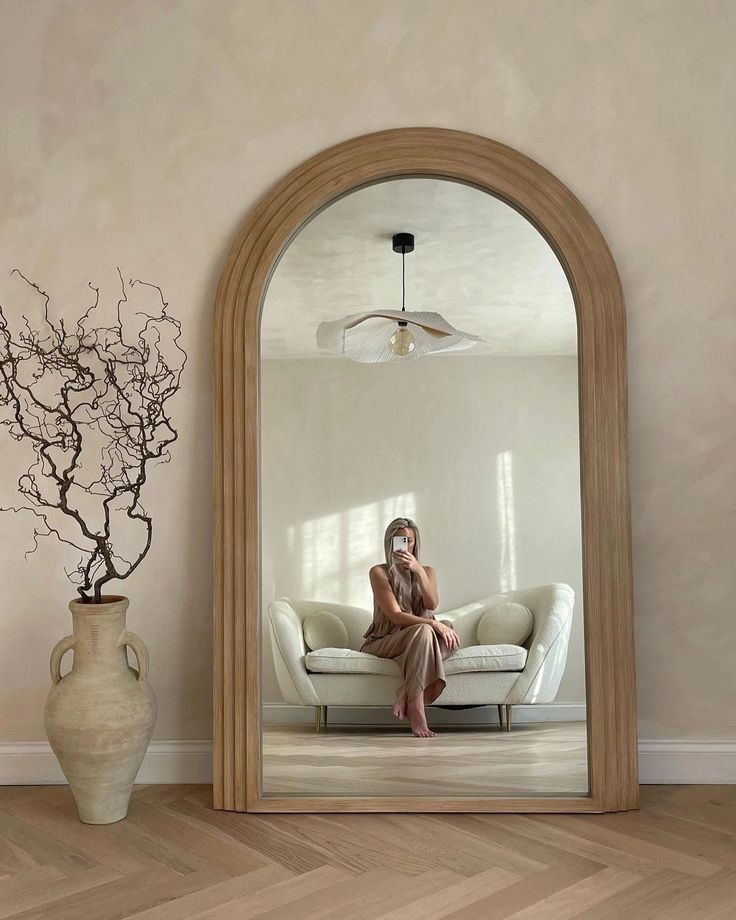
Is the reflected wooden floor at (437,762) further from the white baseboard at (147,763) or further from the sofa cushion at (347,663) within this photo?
the white baseboard at (147,763)

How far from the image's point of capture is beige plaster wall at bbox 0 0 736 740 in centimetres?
271

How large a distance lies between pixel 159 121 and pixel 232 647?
67.6 inches

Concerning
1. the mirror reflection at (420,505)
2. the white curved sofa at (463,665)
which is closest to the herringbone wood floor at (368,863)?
the mirror reflection at (420,505)

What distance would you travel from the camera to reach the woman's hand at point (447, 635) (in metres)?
2.58

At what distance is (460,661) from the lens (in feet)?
8.46

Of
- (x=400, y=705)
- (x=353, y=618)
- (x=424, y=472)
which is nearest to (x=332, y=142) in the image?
(x=424, y=472)

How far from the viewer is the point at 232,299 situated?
2682mm

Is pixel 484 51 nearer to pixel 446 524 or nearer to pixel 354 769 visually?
pixel 446 524

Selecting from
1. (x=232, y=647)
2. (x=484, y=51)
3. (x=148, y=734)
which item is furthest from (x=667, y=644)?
(x=484, y=51)

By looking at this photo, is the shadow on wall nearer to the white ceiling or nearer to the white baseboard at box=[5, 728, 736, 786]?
the white ceiling

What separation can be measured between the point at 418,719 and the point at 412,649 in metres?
0.21

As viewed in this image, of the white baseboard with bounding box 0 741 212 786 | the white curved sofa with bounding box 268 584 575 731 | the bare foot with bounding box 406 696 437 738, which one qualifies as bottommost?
the white baseboard with bounding box 0 741 212 786

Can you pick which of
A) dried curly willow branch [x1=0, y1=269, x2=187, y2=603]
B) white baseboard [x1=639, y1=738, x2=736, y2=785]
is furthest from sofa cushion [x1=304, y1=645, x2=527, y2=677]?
dried curly willow branch [x1=0, y1=269, x2=187, y2=603]

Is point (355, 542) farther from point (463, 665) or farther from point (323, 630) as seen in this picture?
point (463, 665)
